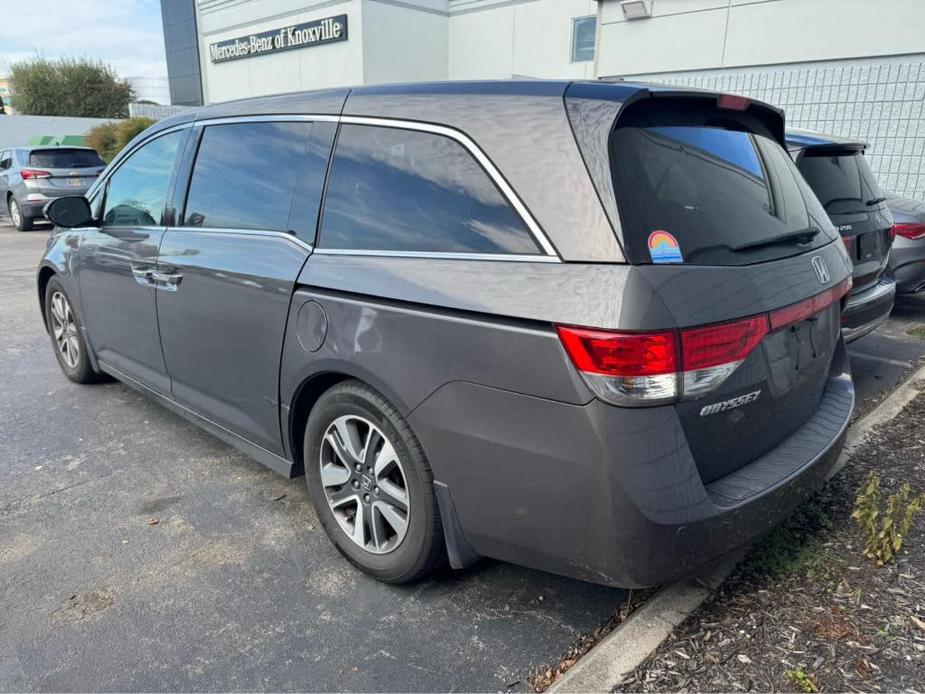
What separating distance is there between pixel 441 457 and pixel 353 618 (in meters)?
0.74

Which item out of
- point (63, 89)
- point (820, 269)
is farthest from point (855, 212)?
point (63, 89)

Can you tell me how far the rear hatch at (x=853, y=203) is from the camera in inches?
176

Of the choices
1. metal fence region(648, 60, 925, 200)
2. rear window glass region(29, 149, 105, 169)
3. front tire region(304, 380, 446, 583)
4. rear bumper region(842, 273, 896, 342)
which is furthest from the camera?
rear window glass region(29, 149, 105, 169)

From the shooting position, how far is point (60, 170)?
14.4 m

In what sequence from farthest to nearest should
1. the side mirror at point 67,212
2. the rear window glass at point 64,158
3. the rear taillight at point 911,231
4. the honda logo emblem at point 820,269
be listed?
the rear window glass at point 64,158 → the rear taillight at point 911,231 → the side mirror at point 67,212 → the honda logo emblem at point 820,269

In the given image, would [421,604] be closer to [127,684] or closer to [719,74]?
[127,684]

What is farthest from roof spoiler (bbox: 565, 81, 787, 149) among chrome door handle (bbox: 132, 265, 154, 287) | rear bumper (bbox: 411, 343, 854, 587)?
chrome door handle (bbox: 132, 265, 154, 287)

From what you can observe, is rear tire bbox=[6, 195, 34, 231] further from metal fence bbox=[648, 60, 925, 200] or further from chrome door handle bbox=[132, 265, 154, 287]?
metal fence bbox=[648, 60, 925, 200]

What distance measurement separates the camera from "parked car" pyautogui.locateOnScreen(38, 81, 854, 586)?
1.92 metres

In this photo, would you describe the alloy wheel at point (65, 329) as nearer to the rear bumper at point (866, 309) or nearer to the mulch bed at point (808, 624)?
the mulch bed at point (808, 624)

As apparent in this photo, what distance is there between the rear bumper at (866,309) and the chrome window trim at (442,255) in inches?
120

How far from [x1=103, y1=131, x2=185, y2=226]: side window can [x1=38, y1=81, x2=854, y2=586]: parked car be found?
72 cm

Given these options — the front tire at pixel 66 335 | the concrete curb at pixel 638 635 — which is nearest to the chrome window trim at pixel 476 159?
the concrete curb at pixel 638 635

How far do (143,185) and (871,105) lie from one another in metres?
9.93
